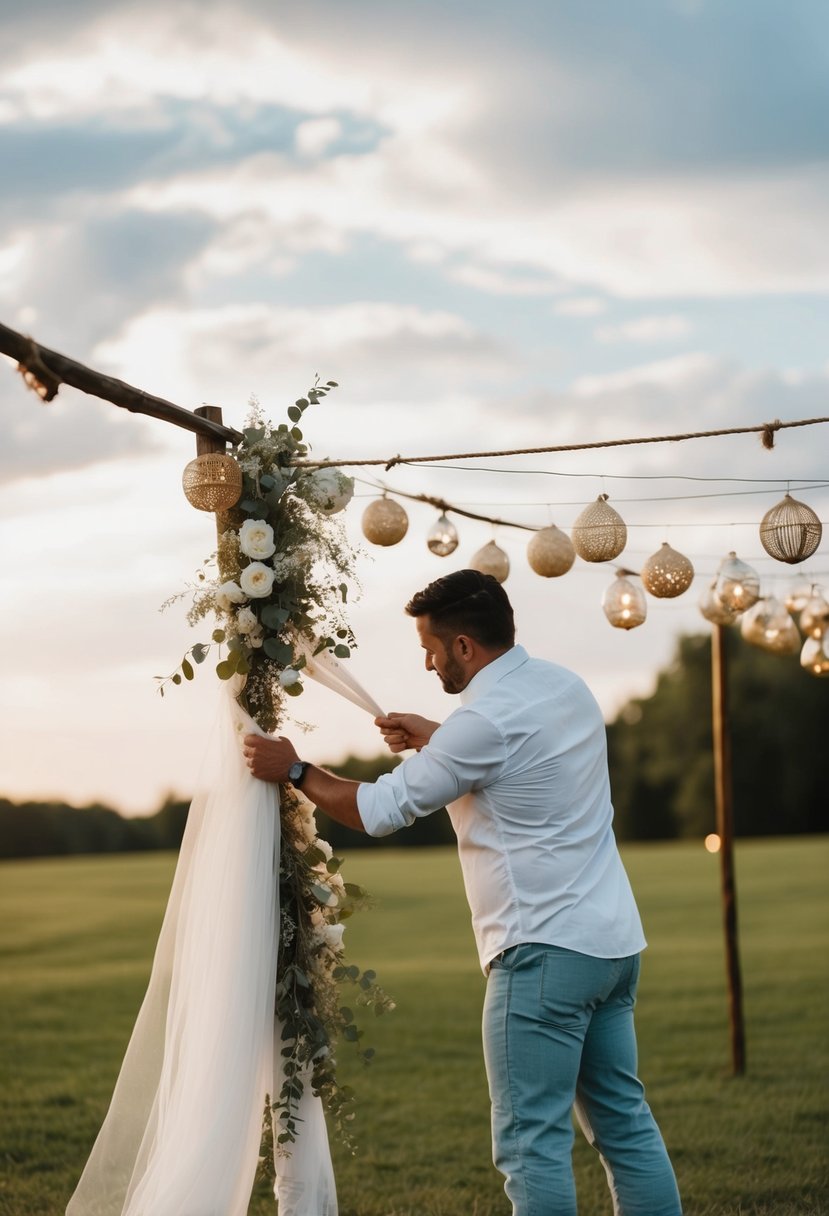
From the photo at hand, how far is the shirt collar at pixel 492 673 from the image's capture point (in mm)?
3539

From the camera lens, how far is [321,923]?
4.14 metres

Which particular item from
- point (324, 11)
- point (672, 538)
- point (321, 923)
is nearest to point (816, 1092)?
point (672, 538)

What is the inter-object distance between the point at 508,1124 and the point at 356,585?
1.77 meters

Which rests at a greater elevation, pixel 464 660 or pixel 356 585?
pixel 356 585

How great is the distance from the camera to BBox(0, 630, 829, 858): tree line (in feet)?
112

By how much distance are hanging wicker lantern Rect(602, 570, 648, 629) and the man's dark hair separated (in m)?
2.17

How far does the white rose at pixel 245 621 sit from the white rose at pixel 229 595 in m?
0.04

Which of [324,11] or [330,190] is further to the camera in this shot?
[330,190]

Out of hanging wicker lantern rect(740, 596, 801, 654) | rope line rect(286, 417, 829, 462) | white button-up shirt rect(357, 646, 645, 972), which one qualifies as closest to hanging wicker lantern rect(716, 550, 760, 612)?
hanging wicker lantern rect(740, 596, 801, 654)

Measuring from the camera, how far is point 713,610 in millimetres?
6332

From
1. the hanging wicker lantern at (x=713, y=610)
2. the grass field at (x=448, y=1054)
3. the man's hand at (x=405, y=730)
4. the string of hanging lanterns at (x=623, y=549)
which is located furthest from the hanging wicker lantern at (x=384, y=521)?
the grass field at (x=448, y=1054)

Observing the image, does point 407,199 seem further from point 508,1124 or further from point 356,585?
point 508,1124

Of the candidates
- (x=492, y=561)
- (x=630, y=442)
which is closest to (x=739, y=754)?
(x=492, y=561)

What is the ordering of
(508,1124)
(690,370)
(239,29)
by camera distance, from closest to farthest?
(508,1124) < (239,29) < (690,370)
